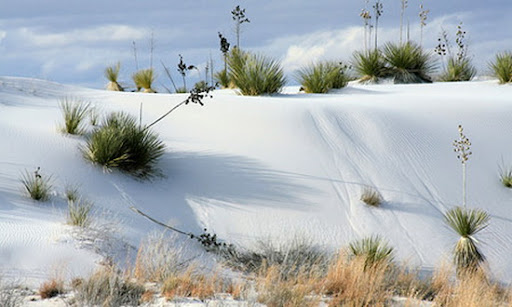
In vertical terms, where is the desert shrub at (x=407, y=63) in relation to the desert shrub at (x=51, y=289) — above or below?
above

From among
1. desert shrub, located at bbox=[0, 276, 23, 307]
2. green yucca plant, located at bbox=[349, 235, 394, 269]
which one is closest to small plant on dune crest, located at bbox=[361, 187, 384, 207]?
green yucca plant, located at bbox=[349, 235, 394, 269]

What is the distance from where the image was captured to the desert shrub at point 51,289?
17.9 feet

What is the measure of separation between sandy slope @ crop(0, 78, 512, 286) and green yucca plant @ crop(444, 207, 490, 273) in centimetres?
24

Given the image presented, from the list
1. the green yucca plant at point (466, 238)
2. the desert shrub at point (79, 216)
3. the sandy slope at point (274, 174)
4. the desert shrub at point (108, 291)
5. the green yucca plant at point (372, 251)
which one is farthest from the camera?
the green yucca plant at point (466, 238)

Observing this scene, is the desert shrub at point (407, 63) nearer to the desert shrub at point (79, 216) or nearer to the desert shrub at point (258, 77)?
the desert shrub at point (258, 77)

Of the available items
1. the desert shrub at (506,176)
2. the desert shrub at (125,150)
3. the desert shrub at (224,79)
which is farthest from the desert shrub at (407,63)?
the desert shrub at (125,150)

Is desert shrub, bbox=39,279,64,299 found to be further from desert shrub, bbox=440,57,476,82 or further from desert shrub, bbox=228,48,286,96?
desert shrub, bbox=440,57,476,82

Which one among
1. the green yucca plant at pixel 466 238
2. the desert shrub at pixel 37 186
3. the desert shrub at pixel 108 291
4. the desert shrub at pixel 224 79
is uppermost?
the desert shrub at pixel 224 79

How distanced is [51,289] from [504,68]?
43.8 ft

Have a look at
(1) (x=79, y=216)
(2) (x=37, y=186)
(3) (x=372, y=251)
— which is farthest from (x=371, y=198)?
(2) (x=37, y=186)

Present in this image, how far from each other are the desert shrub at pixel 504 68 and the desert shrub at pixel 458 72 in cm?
263

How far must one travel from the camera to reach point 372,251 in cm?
733

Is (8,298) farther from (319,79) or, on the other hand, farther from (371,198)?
(319,79)

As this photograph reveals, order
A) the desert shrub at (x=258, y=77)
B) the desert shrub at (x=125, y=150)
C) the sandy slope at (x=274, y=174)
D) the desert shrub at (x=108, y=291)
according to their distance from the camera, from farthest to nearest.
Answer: the desert shrub at (x=258, y=77)
the desert shrub at (x=125, y=150)
the sandy slope at (x=274, y=174)
the desert shrub at (x=108, y=291)
